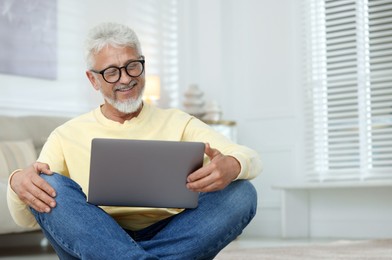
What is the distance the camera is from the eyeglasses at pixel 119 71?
6.85 feet

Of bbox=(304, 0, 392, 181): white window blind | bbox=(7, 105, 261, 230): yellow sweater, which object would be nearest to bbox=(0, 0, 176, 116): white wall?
bbox=(304, 0, 392, 181): white window blind

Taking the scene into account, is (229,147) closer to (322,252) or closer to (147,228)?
(147,228)

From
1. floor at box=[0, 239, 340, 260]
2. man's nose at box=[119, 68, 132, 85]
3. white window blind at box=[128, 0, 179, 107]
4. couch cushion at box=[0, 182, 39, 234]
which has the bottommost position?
floor at box=[0, 239, 340, 260]

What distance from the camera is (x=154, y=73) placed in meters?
5.78

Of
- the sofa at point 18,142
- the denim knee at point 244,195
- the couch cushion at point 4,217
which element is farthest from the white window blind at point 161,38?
the denim knee at point 244,195

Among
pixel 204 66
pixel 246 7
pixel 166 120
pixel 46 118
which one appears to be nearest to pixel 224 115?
pixel 204 66

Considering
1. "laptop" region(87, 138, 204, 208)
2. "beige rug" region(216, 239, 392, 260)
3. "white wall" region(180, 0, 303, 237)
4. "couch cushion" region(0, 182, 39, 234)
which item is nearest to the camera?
"laptop" region(87, 138, 204, 208)

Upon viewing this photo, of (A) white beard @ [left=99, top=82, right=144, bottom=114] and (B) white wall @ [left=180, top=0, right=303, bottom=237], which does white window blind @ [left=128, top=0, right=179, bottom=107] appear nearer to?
(B) white wall @ [left=180, top=0, right=303, bottom=237]

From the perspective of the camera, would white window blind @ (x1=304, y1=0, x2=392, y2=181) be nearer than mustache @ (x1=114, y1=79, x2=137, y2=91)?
No

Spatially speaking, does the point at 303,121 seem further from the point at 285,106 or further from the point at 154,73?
the point at 154,73

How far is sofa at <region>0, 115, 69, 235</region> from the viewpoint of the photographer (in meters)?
3.57

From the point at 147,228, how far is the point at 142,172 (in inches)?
10.2

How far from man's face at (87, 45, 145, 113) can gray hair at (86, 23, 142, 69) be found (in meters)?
0.01

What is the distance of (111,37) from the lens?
2.09m
